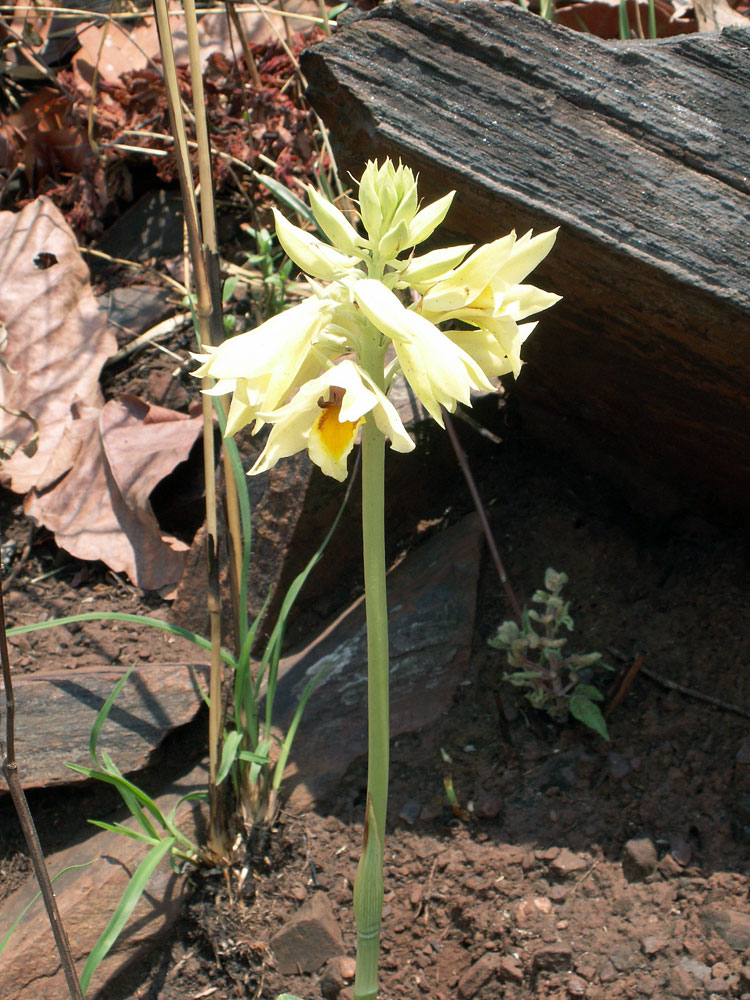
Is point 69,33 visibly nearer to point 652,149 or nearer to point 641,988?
point 652,149

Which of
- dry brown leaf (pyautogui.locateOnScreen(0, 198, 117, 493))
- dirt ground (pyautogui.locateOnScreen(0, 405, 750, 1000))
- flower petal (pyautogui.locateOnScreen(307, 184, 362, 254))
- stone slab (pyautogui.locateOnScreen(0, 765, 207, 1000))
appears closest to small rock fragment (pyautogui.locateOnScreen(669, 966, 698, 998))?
dirt ground (pyautogui.locateOnScreen(0, 405, 750, 1000))

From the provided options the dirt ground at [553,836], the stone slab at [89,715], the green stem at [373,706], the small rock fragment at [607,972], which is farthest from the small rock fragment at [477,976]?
the stone slab at [89,715]

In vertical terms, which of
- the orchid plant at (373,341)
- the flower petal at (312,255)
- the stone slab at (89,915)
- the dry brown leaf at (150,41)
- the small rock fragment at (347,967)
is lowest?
the small rock fragment at (347,967)

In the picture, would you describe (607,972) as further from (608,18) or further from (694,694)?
(608,18)

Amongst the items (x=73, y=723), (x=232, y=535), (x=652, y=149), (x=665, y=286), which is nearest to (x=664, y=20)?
(x=652, y=149)

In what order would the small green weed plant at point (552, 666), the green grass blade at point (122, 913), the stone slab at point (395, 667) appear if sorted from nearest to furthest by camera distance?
1. the green grass blade at point (122, 913)
2. the small green weed plant at point (552, 666)
3. the stone slab at point (395, 667)

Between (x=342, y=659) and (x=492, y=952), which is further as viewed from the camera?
(x=342, y=659)

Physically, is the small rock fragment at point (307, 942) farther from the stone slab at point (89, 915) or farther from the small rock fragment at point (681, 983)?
the small rock fragment at point (681, 983)

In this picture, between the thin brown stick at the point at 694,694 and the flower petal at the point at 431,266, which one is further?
the thin brown stick at the point at 694,694
